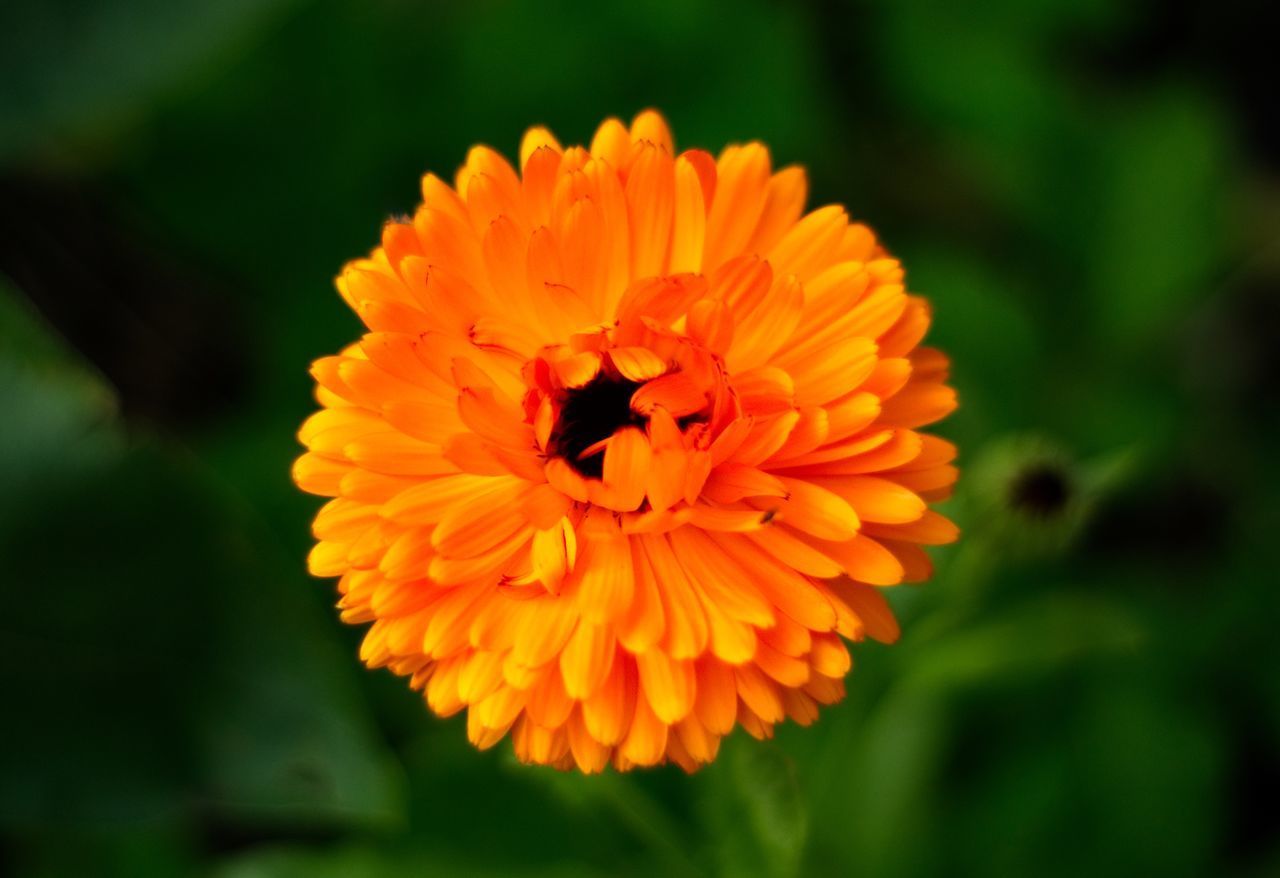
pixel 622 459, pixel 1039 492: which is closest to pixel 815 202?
pixel 1039 492

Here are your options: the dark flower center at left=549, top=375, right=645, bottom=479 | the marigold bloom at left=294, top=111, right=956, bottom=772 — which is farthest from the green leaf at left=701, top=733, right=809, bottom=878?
the dark flower center at left=549, top=375, right=645, bottom=479

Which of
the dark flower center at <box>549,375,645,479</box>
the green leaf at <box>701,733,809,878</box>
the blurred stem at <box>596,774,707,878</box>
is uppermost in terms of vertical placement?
the dark flower center at <box>549,375,645,479</box>

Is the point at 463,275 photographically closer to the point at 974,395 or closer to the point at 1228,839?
the point at 974,395

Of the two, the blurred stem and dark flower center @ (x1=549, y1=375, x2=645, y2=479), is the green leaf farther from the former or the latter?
dark flower center @ (x1=549, y1=375, x2=645, y2=479)

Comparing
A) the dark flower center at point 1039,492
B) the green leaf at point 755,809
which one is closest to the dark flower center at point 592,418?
the green leaf at point 755,809

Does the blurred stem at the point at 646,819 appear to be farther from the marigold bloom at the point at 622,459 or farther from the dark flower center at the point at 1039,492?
the dark flower center at the point at 1039,492

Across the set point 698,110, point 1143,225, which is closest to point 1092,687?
point 1143,225
